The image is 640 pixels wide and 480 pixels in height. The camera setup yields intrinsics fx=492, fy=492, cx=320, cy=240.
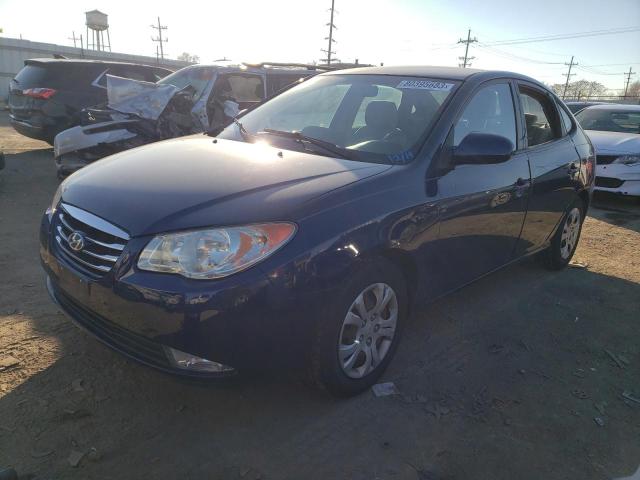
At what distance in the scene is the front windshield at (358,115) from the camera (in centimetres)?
299

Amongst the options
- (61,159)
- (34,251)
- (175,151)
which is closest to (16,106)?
(61,159)

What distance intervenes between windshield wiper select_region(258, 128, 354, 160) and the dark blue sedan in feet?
0.06

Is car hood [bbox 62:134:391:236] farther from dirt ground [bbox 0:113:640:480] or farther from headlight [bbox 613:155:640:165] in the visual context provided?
headlight [bbox 613:155:640:165]

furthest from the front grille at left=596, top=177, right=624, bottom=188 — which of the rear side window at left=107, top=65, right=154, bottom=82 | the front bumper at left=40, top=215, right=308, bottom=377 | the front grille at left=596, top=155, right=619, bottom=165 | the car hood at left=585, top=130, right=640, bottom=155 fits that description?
the rear side window at left=107, top=65, right=154, bottom=82

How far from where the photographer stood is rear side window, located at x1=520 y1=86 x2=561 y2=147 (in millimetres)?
3836

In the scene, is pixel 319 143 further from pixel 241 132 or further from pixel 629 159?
pixel 629 159

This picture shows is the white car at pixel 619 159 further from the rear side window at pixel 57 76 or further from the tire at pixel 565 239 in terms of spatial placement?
the rear side window at pixel 57 76

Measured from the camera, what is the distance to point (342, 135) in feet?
10.6

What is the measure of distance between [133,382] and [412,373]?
1.60 meters

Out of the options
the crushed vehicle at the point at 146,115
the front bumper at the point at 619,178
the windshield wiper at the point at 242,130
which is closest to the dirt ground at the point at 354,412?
the windshield wiper at the point at 242,130

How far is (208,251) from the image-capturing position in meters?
2.09

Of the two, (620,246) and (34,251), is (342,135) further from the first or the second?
(620,246)

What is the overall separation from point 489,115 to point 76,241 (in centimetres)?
274

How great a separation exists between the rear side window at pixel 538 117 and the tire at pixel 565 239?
805 mm
